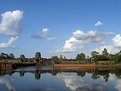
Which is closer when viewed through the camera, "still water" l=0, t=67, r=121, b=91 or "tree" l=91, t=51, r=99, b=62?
"still water" l=0, t=67, r=121, b=91

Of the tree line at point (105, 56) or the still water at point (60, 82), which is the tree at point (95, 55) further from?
the still water at point (60, 82)

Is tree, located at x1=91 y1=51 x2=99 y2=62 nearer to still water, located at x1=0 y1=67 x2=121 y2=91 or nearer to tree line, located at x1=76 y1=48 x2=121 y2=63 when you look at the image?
tree line, located at x1=76 y1=48 x2=121 y2=63

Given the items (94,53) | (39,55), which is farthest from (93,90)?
(39,55)

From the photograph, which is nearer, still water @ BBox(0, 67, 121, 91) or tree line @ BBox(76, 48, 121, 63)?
still water @ BBox(0, 67, 121, 91)

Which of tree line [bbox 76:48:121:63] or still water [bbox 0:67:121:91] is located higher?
tree line [bbox 76:48:121:63]

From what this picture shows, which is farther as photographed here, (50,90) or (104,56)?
(104,56)

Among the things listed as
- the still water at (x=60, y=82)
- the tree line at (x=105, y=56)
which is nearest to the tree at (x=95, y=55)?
the tree line at (x=105, y=56)

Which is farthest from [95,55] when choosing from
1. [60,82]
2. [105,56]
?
[60,82]

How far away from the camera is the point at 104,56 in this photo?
155250 millimetres

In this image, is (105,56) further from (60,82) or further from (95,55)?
(60,82)

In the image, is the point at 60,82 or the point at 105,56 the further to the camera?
the point at 105,56

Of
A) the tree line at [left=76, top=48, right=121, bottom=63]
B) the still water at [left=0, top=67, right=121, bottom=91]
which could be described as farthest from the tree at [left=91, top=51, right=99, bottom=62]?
the still water at [left=0, top=67, right=121, bottom=91]

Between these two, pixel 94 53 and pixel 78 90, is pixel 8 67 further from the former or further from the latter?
pixel 94 53

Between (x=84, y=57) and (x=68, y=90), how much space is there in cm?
15839
